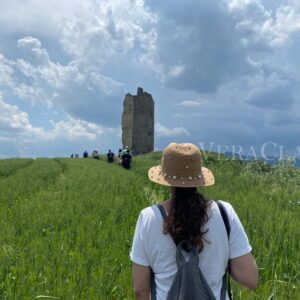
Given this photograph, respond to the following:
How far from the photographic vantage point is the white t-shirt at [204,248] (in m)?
2.64

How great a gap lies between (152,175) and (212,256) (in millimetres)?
665

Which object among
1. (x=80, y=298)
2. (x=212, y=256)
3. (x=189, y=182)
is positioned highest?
(x=189, y=182)

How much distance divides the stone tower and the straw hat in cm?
5409

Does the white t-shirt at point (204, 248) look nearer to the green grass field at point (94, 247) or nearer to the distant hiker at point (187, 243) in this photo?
the distant hiker at point (187, 243)

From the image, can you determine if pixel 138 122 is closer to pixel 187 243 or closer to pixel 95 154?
pixel 95 154

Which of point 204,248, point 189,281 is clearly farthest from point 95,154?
point 189,281

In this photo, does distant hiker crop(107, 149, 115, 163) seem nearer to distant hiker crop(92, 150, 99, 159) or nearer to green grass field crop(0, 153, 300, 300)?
distant hiker crop(92, 150, 99, 159)

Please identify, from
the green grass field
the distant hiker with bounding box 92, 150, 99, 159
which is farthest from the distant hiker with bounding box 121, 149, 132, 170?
the green grass field

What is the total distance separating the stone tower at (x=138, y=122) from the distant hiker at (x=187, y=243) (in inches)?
2131

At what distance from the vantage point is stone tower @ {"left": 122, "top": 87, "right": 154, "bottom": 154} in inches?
2275

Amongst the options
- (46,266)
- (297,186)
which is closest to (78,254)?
(46,266)

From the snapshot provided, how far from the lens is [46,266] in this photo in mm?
4828

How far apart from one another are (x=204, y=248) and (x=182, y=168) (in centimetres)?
50

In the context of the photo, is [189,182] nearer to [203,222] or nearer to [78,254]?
[203,222]
